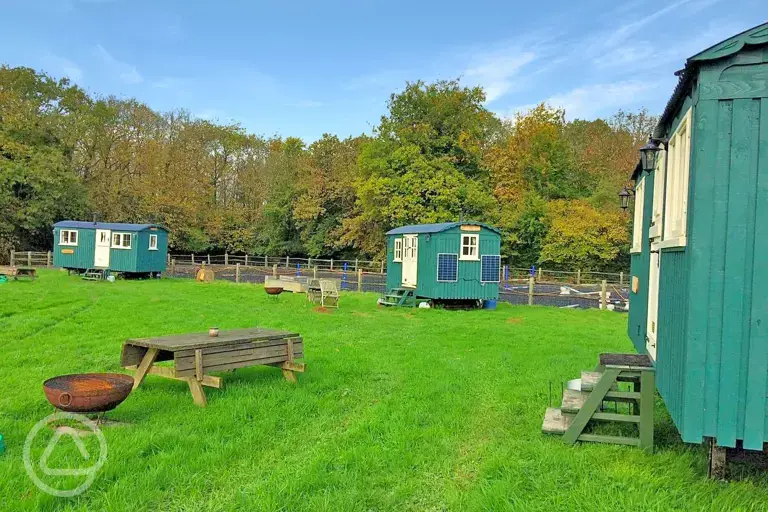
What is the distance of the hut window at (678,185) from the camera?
12.9ft

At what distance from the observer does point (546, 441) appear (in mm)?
4711

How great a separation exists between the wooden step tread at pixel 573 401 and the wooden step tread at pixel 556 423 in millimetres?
79

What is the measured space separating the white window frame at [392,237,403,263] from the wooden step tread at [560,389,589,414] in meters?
13.6

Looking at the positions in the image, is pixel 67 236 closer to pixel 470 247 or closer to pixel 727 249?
pixel 470 247

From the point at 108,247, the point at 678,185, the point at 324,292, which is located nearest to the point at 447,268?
the point at 324,292

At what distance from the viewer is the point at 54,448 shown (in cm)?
424

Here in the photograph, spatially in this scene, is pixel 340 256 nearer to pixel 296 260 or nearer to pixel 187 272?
pixel 296 260

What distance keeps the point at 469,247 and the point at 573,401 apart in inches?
487

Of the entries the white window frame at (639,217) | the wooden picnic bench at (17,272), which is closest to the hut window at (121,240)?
the wooden picnic bench at (17,272)

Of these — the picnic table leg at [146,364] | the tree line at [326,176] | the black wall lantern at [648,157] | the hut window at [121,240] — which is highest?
the tree line at [326,176]

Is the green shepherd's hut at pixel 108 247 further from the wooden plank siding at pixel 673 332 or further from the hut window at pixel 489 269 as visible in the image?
the wooden plank siding at pixel 673 332

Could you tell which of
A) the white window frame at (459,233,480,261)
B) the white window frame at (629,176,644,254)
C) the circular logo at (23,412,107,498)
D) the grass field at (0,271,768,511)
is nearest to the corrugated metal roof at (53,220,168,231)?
the white window frame at (459,233,480,261)

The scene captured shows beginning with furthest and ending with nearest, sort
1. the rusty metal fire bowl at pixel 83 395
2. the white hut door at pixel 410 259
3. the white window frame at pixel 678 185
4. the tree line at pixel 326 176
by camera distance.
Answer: the tree line at pixel 326 176
the white hut door at pixel 410 259
the rusty metal fire bowl at pixel 83 395
the white window frame at pixel 678 185

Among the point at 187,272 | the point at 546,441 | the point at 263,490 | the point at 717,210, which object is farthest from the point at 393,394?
the point at 187,272
